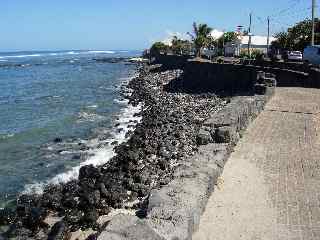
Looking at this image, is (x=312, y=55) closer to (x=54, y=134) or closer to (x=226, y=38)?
(x=54, y=134)

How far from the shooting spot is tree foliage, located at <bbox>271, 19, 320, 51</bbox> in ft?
154

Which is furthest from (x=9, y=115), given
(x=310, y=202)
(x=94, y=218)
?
(x=310, y=202)

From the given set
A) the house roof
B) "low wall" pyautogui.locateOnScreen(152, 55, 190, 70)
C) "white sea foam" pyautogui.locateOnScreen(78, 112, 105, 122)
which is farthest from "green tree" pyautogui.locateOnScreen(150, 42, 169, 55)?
"white sea foam" pyautogui.locateOnScreen(78, 112, 105, 122)

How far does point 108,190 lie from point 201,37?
169ft

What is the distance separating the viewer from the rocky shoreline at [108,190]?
31.8 feet

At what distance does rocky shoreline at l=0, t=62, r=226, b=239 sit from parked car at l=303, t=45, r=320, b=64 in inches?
504

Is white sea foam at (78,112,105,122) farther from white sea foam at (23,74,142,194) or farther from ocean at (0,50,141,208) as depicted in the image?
white sea foam at (23,74,142,194)

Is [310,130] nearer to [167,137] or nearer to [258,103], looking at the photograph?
[258,103]

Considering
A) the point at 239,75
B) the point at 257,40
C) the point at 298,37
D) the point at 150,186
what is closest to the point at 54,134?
the point at 150,186

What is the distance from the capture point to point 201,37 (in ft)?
201

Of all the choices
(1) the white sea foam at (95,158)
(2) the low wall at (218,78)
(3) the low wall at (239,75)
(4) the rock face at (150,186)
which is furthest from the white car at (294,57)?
(4) the rock face at (150,186)

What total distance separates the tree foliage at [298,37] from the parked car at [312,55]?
13989mm

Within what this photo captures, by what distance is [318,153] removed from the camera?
9.39 m

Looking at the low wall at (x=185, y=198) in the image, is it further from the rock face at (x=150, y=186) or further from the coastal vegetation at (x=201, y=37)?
the coastal vegetation at (x=201, y=37)
